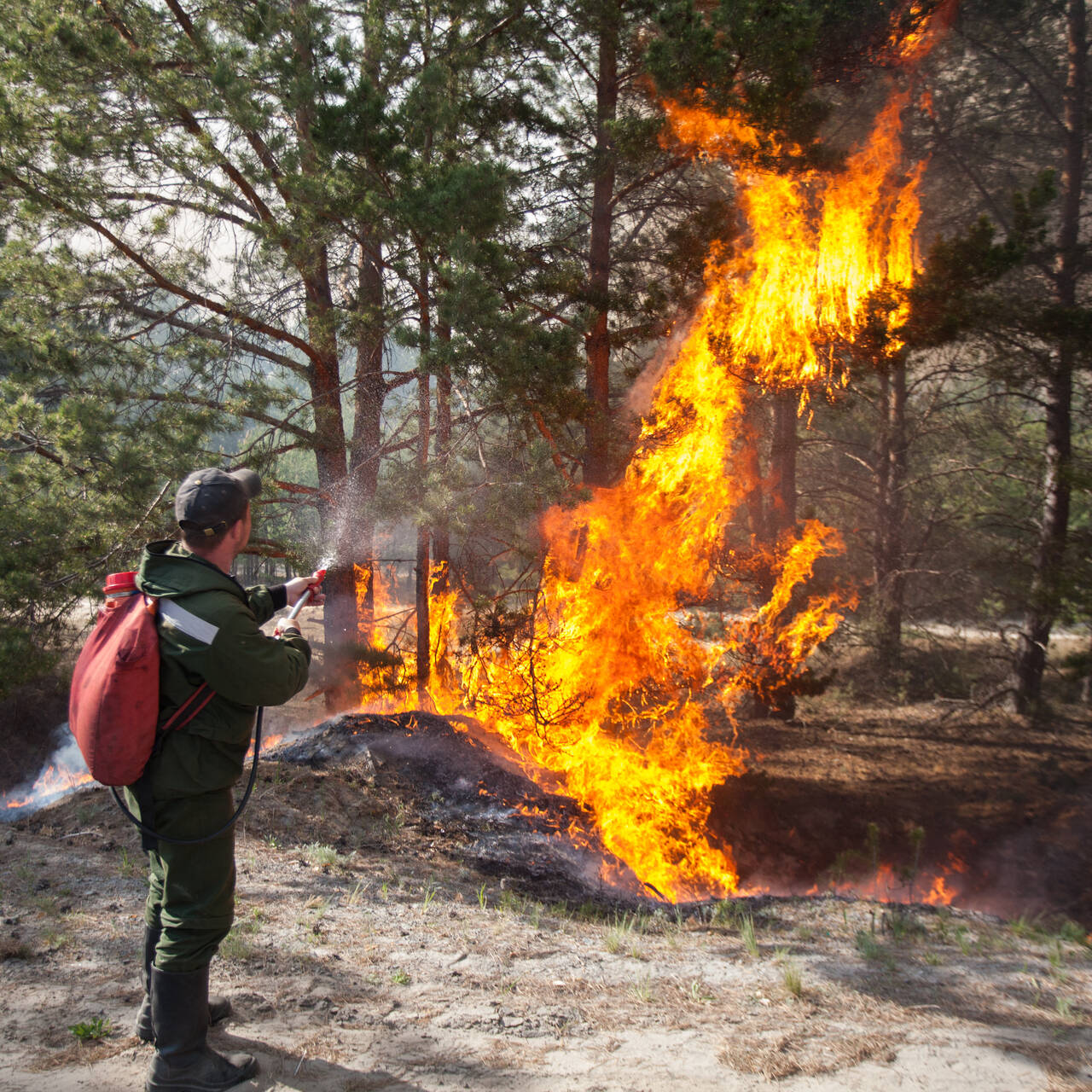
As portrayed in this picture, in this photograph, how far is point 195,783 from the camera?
2.76 m

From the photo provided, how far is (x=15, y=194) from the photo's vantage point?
905 cm

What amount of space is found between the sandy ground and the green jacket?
115 centimetres

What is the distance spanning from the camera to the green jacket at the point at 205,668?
2748mm

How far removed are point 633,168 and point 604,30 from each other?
62.7 inches

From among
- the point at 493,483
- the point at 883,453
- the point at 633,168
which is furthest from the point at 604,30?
the point at 883,453

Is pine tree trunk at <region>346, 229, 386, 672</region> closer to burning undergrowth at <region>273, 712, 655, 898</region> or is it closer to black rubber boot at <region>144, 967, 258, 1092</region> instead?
burning undergrowth at <region>273, 712, 655, 898</region>

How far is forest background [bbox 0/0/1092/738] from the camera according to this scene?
8375 mm

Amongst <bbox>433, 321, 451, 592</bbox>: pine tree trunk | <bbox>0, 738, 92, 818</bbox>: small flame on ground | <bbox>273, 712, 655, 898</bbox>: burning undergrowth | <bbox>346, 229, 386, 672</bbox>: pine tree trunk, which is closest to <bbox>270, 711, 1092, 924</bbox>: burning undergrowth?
<bbox>273, 712, 655, 898</bbox>: burning undergrowth

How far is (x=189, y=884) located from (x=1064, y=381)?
473 inches

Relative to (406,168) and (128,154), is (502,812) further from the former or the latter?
(128,154)

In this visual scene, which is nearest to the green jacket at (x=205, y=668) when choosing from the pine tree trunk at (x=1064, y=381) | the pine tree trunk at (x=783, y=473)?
the pine tree trunk at (x=1064, y=381)

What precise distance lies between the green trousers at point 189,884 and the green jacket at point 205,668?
0.27 ft

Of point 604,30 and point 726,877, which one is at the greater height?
point 604,30

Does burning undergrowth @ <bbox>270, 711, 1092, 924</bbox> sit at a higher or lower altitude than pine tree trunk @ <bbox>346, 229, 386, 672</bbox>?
lower
